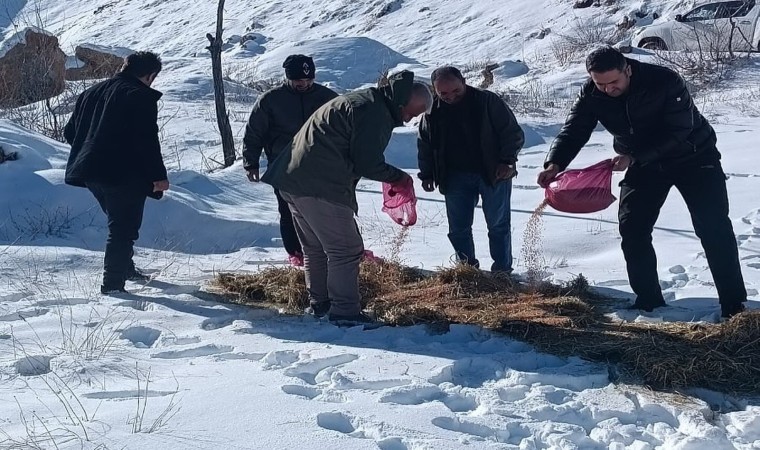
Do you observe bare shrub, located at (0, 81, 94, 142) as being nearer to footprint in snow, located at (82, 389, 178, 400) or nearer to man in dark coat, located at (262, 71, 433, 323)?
man in dark coat, located at (262, 71, 433, 323)

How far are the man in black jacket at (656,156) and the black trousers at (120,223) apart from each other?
2966 millimetres

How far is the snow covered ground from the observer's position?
3.59 meters

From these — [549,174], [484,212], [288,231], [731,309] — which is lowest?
[731,309]

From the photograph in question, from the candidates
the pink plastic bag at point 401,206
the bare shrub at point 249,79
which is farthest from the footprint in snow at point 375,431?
the bare shrub at point 249,79

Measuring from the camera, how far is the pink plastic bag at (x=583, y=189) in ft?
18.5

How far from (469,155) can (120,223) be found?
8.00 feet

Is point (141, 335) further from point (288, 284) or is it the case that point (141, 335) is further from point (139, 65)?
point (139, 65)

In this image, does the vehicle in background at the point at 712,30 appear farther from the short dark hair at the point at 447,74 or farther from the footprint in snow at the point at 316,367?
the footprint in snow at the point at 316,367

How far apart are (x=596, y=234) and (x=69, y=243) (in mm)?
4566

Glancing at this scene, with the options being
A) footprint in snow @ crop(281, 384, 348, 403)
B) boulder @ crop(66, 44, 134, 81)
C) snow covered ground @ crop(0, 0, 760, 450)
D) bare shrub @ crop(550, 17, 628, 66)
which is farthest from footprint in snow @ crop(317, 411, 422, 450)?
A: bare shrub @ crop(550, 17, 628, 66)

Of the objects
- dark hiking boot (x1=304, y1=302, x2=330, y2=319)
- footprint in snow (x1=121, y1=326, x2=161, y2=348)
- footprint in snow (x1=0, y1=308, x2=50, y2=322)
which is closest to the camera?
footprint in snow (x1=121, y1=326, x2=161, y2=348)

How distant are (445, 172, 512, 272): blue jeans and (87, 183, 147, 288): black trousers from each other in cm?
219

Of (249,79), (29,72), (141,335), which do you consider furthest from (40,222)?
(249,79)

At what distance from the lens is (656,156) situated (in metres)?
5.11
